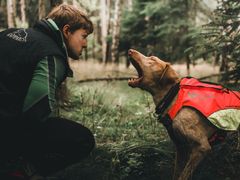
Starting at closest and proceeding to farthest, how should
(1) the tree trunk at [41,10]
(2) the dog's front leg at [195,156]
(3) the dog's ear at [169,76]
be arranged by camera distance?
(2) the dog's front leg at [195,156], (3) the dog's ear at [169,76], (1) the tree trunk at [41,10]

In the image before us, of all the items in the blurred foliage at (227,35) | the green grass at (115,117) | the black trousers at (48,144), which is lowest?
the green grass at (115,117)

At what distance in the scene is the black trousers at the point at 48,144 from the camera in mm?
3221

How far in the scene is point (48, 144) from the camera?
3406mm

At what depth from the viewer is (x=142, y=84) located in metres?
4.11

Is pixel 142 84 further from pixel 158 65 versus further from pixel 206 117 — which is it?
pixel 206 117

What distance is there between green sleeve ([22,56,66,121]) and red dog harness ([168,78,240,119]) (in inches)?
50.5

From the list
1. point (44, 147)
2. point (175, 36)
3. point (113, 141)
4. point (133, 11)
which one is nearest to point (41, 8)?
point (113, 141)

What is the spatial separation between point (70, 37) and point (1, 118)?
0.90 meters

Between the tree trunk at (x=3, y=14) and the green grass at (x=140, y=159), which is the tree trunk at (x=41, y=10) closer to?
the green grass at (x=140, y=159)

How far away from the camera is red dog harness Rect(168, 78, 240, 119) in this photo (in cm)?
357

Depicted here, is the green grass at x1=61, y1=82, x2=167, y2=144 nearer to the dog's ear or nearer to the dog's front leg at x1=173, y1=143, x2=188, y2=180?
the dog's front leg at x1=173, y1=143, x2=188, y2=180

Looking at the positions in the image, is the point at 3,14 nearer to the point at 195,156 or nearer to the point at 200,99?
the point at 200,99

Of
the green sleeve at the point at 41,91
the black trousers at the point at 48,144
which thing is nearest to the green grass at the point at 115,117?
the black trousers at the point at 48,144

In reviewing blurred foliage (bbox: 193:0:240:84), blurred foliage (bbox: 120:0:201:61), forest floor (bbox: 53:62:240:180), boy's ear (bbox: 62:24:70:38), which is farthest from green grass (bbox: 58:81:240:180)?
blurred foliage (bbox: 120:0:201:61)
